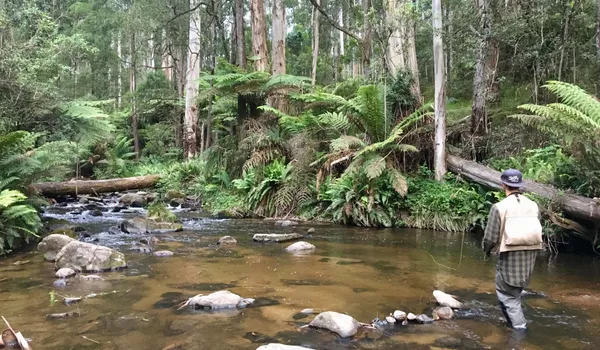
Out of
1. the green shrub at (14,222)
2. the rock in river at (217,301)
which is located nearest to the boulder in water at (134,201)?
the green shrub at (14,222)

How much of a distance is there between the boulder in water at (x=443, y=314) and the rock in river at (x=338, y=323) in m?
0.78

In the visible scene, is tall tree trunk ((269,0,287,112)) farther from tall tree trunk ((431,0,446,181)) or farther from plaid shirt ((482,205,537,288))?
plaid shirt ((482,205,537,288))

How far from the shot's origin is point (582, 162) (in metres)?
6.91

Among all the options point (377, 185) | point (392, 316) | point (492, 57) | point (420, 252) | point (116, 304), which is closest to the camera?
point (392, 316)

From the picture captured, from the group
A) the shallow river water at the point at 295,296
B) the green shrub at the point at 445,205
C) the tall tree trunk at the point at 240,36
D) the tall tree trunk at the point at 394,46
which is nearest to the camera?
the shallow river water at the point at 295,296

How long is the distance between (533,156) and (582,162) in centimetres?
197

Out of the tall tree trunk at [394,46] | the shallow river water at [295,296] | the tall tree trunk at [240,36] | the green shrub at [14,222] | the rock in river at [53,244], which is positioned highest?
the tall tree trunk at [240,36]

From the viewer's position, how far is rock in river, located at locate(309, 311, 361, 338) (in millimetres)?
4023

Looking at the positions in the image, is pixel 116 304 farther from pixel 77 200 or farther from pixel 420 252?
pixel 77 200

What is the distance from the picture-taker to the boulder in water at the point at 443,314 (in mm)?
4418

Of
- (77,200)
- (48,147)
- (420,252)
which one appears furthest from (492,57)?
(77,200)

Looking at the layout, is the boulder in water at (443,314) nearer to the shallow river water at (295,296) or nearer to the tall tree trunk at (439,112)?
the shallow river water at (295,296)

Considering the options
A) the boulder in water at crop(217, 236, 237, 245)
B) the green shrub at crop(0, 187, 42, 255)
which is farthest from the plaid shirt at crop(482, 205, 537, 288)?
the green shrub at crop(0, 187, 42, 255)

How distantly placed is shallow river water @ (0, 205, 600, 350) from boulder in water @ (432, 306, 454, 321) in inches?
3.0
